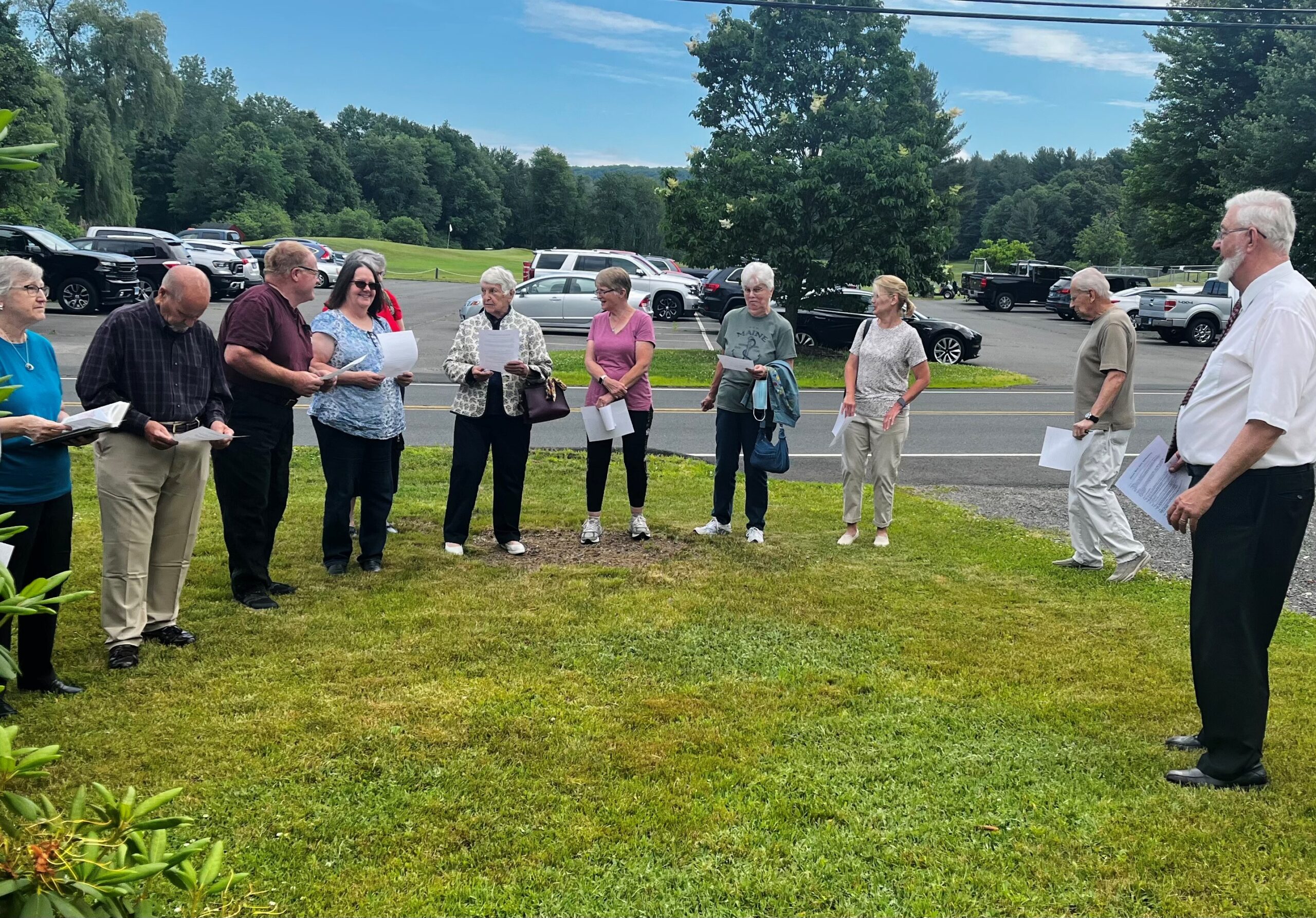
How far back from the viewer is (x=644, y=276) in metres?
33.1

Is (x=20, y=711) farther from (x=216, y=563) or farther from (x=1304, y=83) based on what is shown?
(x=1304, y=83)

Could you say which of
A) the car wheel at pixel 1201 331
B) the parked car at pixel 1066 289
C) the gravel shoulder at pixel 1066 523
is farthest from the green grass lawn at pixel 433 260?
the gravel shoulder at pixel 1066 523

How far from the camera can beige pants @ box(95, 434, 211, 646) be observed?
514 cm

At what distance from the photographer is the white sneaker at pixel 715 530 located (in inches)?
321

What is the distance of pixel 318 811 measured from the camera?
3756 millimetres

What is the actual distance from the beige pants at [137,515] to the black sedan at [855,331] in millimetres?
19155

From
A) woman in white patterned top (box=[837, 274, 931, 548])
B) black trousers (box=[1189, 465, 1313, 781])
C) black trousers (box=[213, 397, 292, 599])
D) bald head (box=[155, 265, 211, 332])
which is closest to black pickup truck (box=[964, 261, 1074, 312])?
woman in white patterned top (box=[837, 274, 931, 548])

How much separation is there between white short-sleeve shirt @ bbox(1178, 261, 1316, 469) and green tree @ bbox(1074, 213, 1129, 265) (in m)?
73.0

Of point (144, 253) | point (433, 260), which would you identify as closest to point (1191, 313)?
point (144, 253)

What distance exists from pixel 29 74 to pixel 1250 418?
A: 45.3 m

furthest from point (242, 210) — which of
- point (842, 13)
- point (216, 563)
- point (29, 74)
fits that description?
point (216, 563)

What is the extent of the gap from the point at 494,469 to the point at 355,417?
3.70ft

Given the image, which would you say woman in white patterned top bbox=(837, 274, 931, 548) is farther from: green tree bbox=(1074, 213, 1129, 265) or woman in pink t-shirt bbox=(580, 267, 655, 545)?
green tree bbox=(1074, 213, 1129, 265)

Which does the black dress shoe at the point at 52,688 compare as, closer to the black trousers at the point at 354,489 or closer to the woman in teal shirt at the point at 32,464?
the woman in teal shirt at the point at 32,464
